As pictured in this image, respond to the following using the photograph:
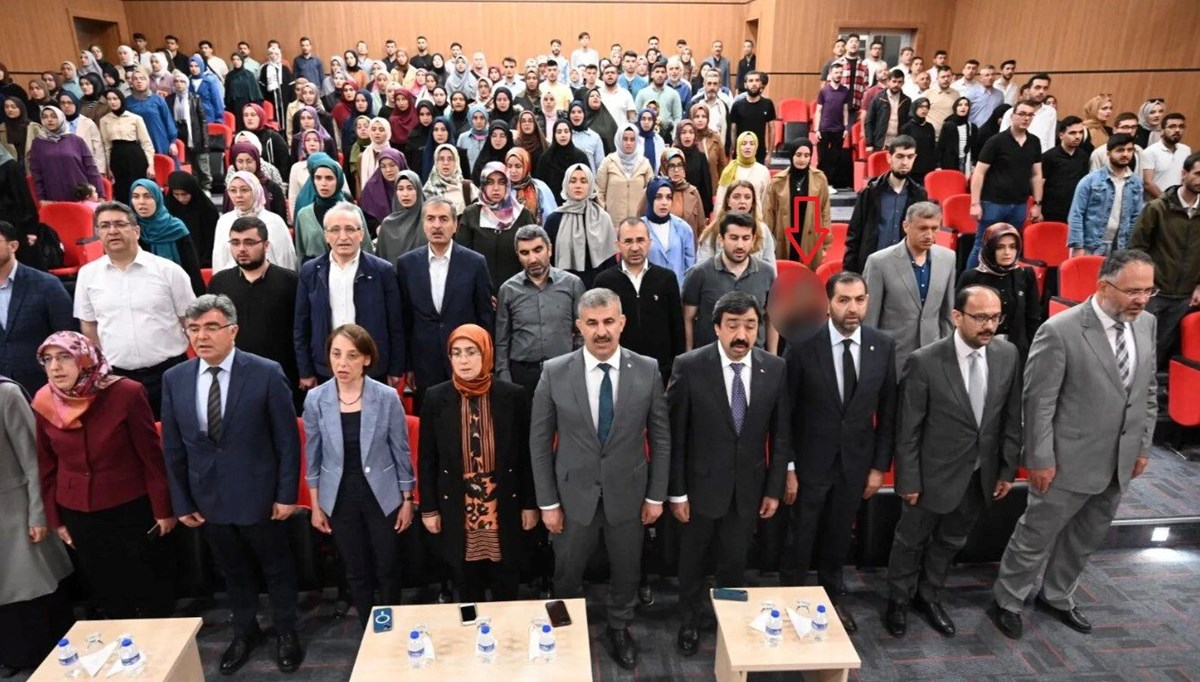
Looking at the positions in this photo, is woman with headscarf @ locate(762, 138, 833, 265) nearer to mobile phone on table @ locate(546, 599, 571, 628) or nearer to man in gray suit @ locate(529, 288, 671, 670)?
man in gray suit @ locate(529, 288, 671, 670)

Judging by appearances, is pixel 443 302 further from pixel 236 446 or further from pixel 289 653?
pixel 289 653

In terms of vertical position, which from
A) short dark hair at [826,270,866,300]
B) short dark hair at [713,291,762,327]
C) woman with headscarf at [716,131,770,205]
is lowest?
short dark hair at [713,291,762,327]

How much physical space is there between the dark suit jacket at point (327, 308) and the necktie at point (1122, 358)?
3252mm

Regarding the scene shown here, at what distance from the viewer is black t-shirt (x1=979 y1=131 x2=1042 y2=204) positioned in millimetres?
5855

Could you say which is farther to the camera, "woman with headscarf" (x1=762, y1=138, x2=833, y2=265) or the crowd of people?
"woman with headscarf" (x1=762, y1=138, x2=833, y2=265)

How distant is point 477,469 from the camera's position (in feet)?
9.46

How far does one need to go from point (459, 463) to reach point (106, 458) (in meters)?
1.38

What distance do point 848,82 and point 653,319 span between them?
21.3ft

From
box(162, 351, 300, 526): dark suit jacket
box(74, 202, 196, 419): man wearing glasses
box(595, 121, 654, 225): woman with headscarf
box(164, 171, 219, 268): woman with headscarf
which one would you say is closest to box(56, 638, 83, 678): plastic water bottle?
box(162, 351, 300, 526): dark suit jacket

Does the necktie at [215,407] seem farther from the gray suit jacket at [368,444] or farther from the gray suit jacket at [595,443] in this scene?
the gray suit jacket at [595,443]

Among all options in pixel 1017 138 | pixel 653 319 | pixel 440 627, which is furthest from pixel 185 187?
pixel 1017 138

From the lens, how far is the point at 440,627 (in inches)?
102

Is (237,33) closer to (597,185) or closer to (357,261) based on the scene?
(597,185)

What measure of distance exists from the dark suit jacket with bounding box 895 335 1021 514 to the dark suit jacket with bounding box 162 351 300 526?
2.52 m
